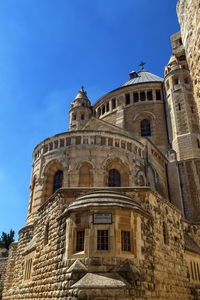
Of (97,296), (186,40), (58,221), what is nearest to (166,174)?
(58,221)

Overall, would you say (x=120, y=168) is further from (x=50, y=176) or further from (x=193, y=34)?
(x=193, y=34)

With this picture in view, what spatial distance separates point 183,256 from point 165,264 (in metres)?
2.98

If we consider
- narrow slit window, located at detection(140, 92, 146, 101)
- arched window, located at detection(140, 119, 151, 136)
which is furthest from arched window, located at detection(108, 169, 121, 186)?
narrow slit window, located at detection(140, 92, 146, 101)

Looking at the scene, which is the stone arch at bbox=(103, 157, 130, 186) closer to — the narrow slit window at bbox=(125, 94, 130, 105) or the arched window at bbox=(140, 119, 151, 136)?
the arched window at bbox=(140, 119, 151, 136)

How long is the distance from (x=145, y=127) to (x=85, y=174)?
14440mm

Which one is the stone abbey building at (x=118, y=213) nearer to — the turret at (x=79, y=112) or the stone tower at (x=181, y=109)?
the stone tower at (x=181, y=109)

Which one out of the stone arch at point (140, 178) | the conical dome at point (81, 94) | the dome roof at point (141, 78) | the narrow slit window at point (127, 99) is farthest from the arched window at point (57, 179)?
the conical dome at point (81, 94)

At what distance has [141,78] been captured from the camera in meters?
36.8

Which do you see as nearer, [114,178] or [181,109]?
[114,178]

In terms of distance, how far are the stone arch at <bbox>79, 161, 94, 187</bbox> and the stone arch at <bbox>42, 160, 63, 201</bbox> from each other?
5.33ft

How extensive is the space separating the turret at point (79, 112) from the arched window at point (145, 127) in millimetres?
8865

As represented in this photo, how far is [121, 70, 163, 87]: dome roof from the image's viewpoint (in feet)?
116

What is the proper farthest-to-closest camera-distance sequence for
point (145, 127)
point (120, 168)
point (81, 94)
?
1. point (81, 94)
2. point (145, 127)
3. point (120, 168)

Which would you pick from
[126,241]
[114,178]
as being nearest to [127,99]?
[114,178]
